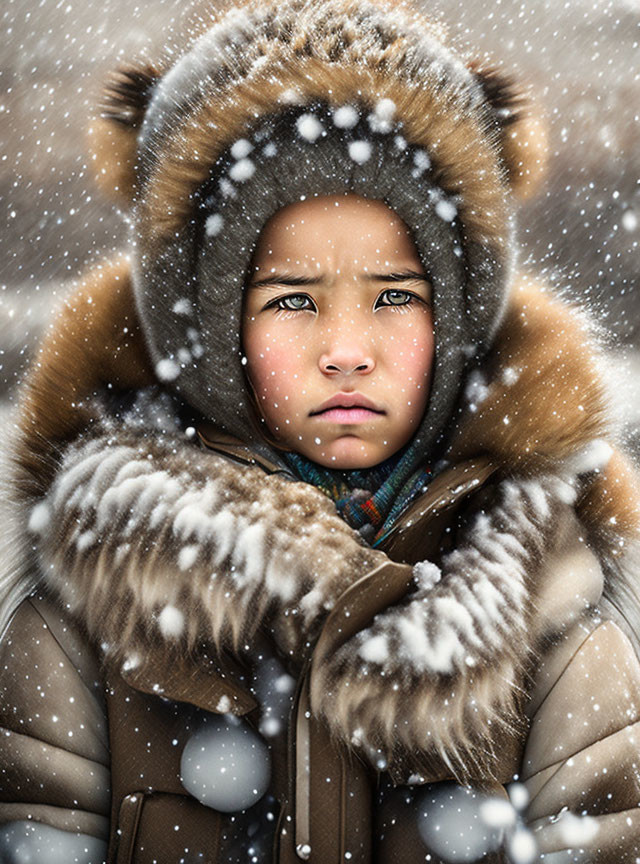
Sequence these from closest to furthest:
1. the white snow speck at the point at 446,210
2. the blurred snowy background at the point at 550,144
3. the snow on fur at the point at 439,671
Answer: the snow on fur at the point at 439,671, the white snow speck at the point at 446,210, the blurred snowy background at the point at 550,144

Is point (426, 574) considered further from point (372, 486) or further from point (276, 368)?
point (276, 368)

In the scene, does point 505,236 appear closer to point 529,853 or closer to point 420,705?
point 420,705

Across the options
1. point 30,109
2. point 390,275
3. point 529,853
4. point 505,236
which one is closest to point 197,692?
point 529,853

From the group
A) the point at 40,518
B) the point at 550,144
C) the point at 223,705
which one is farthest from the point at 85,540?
the point at 550,144

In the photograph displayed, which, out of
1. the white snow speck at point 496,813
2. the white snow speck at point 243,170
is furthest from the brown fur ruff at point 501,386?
the white snow speck at point 496,813

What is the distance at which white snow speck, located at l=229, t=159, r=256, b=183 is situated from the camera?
0.97 meters

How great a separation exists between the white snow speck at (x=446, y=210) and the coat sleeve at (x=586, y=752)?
1.49ft

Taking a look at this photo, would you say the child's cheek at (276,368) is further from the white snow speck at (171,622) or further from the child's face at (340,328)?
the white snow speck at (171,622)

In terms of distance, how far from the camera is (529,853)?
928mm

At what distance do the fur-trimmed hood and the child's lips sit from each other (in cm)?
8

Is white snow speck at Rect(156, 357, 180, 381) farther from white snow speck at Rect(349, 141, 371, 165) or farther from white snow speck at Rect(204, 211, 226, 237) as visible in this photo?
white snow speck at Rect(349, 141, 371, 165)

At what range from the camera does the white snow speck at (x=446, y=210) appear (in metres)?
0.99

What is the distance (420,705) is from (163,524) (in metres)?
0.31

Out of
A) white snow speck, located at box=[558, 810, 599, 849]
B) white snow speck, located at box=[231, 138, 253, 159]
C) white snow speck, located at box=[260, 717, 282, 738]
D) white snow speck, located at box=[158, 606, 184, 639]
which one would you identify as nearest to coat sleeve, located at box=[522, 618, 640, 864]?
white snow speck, located at box=[558, 810, 599, 849]
